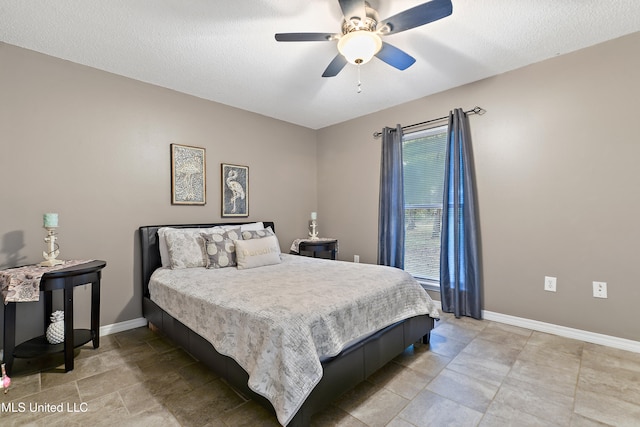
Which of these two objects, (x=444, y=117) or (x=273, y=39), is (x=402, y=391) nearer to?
(x=273, y=39)

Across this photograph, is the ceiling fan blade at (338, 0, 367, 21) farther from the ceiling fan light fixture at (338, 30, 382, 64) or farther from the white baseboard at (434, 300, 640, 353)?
the white baseboard at (434, 300, 640, 353)

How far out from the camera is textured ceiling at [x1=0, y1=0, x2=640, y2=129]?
6.55 ft

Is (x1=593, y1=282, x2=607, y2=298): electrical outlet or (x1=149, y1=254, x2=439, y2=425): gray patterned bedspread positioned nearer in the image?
(x1=149, y1=254, x2=439, y2=425): gray patterned bedspread

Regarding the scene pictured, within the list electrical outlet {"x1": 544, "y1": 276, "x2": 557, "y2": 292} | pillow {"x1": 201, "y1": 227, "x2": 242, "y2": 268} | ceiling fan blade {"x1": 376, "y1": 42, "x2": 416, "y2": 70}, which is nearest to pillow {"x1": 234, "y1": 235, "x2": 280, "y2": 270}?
pillow {"x1": 201, "y1": 227, "x2": 242, "y2": 268}

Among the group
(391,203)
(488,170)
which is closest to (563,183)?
(488,170)

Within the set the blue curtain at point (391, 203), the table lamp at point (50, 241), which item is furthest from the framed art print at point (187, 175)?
the blue curtain at point (391, 203)

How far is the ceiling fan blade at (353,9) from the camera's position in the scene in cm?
169

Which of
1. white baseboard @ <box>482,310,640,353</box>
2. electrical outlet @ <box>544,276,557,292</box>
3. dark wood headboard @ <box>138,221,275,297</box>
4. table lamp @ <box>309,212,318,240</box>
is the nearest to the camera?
white baseboard @ <box>482,310,640,353</box>

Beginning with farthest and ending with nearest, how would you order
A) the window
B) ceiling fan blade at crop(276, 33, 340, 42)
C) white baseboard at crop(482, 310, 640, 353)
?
1. the window
2. white baseboard at crop(482, 310, 640, 353)
3. ceiling fan blade at crop(276, 33, 340, 42)

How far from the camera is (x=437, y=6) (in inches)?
64.2

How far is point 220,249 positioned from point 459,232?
2.47 meters

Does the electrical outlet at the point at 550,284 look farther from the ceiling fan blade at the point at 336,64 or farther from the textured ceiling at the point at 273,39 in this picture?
the ceiling fan blade at the point at 336,64

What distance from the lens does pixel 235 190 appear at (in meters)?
3.72

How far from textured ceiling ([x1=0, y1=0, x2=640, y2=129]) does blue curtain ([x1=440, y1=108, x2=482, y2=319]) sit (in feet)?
2.20
